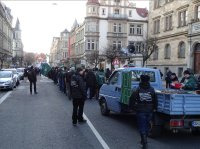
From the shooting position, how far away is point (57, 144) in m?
7.95

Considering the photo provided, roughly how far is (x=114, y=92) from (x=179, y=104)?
344cm

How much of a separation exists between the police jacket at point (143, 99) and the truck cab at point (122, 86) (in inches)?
81.7

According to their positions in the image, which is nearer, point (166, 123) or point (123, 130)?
point (166, 123)

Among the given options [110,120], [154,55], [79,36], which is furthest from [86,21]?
[110,120]

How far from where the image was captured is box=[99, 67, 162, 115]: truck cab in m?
10.3

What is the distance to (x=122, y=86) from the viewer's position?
416 inches

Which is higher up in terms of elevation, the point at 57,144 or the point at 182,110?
the point at 182,110

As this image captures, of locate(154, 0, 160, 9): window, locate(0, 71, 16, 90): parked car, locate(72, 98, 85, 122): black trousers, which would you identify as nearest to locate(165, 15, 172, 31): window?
locate(154, 0, 160, 9): window

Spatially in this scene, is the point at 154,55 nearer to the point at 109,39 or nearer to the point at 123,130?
the point at 109,39

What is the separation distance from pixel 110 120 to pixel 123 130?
1765 mm

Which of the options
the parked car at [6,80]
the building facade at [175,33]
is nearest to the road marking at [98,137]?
the parked car at [6,80]

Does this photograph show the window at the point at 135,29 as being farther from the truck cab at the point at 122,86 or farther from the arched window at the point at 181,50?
the truck cab at the point at 122,86

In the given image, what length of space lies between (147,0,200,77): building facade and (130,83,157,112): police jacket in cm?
2627

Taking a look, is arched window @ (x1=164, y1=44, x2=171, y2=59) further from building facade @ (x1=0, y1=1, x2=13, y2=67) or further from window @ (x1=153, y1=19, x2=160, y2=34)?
building facade @ (x1=0, y1=1, x2=13, y2=67)
